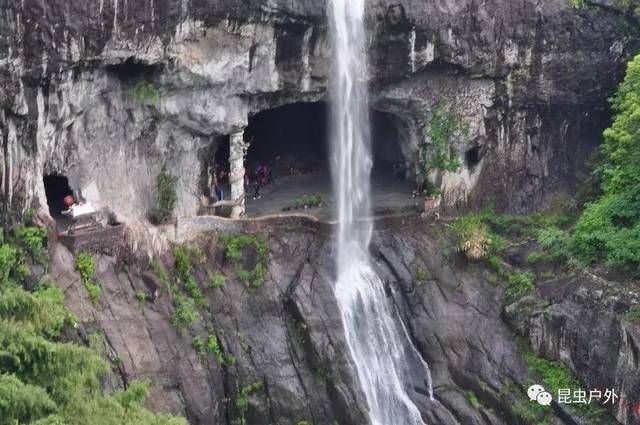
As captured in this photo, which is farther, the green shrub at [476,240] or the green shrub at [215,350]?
the green shrub at [476,240]

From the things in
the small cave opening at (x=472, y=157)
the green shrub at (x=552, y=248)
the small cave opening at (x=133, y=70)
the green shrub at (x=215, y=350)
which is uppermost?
the small cave opening at (x=133, y=70)

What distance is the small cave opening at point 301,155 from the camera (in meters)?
26.1

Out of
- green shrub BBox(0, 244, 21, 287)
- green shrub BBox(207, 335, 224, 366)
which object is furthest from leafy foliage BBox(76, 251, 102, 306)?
green shrub BBox(207, 335, 224, 366)

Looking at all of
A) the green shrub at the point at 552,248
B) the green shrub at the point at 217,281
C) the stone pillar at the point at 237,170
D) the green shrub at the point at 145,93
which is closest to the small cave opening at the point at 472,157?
the green shrub at the point at 552,248

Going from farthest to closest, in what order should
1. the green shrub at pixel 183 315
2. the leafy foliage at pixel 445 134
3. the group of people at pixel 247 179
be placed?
the leafy foliage at pixel 445 134
the group of people at pixel 247 179
the green shrub at pixel 183 315

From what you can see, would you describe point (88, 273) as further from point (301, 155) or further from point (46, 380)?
point (301, 155)

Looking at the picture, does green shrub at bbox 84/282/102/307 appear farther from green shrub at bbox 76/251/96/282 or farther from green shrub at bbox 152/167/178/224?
green shrub at bbox 152/167/178/224

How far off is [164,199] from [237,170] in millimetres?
2438

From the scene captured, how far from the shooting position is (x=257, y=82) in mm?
22297

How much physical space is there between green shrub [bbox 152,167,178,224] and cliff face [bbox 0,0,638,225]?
9.5 inches

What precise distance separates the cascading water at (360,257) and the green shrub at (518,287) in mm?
2926

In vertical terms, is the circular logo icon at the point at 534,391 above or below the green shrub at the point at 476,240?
below

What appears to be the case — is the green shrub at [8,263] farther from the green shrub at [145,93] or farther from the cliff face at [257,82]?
the green shrub at [145,93]

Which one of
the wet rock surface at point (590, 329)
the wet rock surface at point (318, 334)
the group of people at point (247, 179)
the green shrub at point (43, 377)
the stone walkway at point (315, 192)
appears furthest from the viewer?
the stone walkway at point (315, 192)
